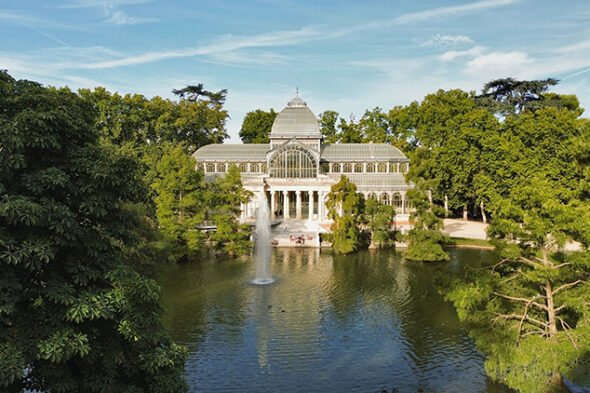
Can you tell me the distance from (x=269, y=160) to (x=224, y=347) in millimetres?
41125

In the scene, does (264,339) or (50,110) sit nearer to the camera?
(50,110)

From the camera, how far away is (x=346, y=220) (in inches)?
1705

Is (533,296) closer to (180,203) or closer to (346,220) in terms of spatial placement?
(346,220)

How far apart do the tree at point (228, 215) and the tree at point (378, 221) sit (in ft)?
41.9

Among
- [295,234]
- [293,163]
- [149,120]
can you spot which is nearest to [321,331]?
[295,234]

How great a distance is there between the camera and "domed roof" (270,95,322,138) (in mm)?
65312

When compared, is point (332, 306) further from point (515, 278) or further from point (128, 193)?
point (128, 193)

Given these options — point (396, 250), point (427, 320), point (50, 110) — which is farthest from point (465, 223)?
point (50, 110)

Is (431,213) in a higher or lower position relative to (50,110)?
lower

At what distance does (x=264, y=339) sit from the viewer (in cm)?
2303

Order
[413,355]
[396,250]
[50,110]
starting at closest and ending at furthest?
[50,110] → [413,355] → [396,250]

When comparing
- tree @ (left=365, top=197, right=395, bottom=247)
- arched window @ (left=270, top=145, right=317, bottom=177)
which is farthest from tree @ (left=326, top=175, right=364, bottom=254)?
arched window @ (left=270, top=145, right=317, bottom=177)

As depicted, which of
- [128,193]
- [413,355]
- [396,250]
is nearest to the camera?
[128,193]

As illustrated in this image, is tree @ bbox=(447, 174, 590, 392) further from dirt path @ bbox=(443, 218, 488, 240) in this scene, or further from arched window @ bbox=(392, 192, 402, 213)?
arched window @ bbox=(392, 192, 402, 213)
